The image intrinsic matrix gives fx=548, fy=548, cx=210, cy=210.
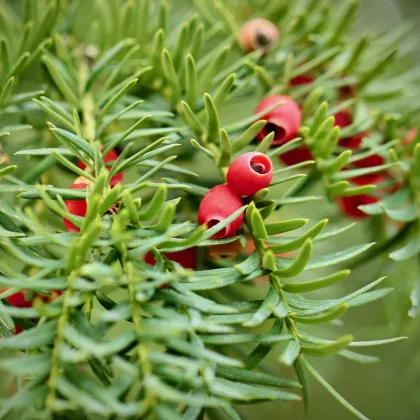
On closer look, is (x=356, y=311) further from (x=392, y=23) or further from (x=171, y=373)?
(x=171, y=373)

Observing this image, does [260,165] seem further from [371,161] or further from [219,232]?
[371,161]

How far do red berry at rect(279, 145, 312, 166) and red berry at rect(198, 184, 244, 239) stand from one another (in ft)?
0.45

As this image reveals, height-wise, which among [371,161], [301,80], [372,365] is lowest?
[372,365]

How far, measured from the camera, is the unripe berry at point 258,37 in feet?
1.76

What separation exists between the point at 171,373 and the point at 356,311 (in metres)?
0.72

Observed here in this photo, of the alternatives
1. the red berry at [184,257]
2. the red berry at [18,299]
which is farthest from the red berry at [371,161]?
the red berry at [18,299]

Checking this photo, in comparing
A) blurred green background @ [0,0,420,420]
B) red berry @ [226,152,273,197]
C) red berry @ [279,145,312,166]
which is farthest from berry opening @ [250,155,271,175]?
blurred green background @ [0,0,420,420]

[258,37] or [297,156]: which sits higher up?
[258,37]

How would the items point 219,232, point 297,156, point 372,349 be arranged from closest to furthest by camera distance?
point 219,232
point 297,156
point 372,349

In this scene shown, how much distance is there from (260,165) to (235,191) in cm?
3

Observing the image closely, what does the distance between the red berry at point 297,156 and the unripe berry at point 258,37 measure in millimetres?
108

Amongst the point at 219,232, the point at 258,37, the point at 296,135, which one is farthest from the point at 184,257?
the point at 258,37

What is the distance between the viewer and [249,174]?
1.21 feet

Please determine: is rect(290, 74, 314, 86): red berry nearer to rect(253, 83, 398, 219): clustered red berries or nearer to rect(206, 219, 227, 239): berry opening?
rect(253, 83, 398, 219): clustered red berries
